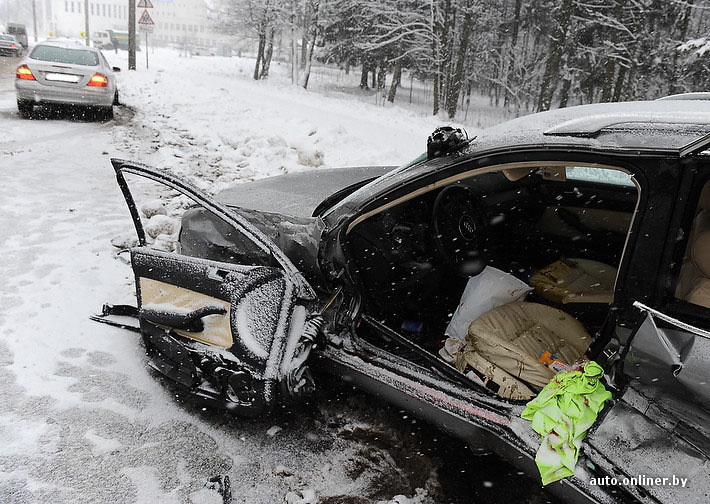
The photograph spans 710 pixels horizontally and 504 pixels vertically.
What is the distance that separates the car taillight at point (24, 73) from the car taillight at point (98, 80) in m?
0.99

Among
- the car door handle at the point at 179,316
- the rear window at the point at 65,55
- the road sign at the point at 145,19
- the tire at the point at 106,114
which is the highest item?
the road sign at the point at 145,19

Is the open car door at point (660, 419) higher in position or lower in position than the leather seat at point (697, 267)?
lower

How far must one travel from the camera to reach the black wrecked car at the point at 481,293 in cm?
168

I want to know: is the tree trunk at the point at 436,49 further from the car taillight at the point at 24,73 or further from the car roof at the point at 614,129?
the car roof at the point at 614,129

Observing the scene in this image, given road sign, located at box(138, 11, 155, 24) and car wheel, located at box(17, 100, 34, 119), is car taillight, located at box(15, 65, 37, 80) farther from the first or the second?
road sign, located at box(138, 11, 155, 24)

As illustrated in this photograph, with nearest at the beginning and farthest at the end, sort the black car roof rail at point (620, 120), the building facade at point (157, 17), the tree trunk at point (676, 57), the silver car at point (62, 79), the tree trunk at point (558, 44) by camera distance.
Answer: the black car roof rail at point (620, 120), the silver car at point (62, 79), the tree trunk at point (676, 57), the tree trunk at point (558, 44), the building facade at point (157, 17)

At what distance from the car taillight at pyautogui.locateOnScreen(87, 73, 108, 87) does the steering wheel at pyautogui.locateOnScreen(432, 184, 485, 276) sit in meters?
9.65

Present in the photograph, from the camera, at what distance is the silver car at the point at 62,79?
952 cm

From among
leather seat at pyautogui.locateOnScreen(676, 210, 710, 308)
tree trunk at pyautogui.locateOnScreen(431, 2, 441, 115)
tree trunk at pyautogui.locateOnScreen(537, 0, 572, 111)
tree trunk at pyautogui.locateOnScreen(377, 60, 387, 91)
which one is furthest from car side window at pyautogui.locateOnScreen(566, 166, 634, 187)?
tree trunk at pyautogui.locateOnScreen(377, 60, 387, 91)

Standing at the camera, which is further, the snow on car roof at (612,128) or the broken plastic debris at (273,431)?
the broken plastic debris at (273,431)

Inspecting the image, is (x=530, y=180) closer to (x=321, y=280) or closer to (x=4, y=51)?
(x=321, y=280)

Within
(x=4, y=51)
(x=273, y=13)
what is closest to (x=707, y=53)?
(x=273, y=13)

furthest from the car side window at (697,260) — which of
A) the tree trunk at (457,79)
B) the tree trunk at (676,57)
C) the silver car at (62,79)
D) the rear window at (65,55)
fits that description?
the tree trunk at (457,79)

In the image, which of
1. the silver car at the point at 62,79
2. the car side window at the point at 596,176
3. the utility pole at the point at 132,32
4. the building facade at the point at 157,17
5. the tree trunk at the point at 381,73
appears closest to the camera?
the car side window at the point at 596,176
